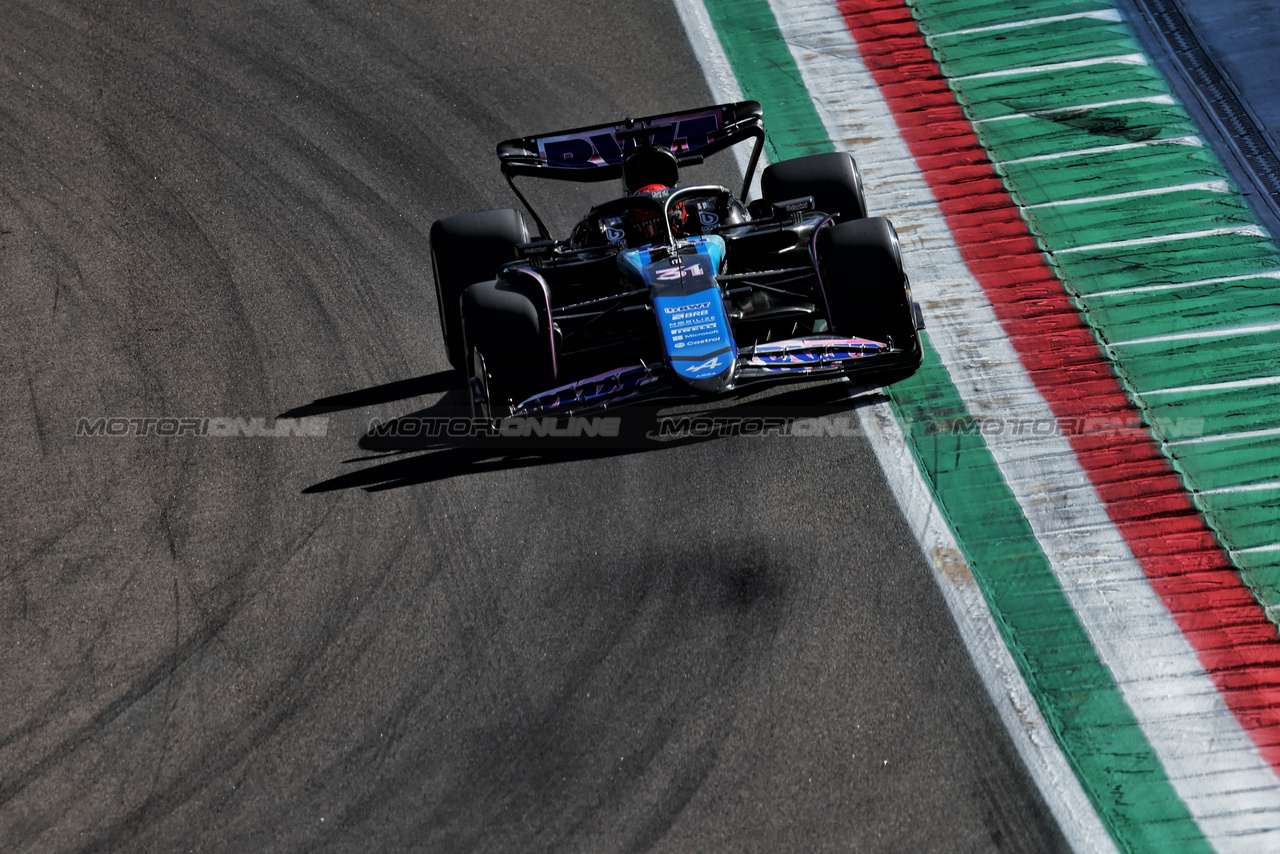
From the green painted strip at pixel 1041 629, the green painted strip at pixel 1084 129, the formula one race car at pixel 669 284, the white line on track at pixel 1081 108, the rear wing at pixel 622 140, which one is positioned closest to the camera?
the green painted strip at pixel 1041 629

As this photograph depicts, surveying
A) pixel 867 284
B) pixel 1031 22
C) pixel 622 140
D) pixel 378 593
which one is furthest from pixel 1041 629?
pixel 1031 22

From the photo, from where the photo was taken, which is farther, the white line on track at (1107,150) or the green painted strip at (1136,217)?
the white line on track at (1107,150)

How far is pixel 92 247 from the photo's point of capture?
1023cm

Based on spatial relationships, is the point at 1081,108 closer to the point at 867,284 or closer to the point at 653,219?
the point at 867,284

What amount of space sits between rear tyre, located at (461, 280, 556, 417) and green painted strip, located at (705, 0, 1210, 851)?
8.52 ft

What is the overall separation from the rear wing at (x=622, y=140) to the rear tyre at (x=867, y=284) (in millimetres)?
1522

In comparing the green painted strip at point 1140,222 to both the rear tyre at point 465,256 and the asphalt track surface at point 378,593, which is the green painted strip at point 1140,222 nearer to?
the asphalt track surface at point 378,593

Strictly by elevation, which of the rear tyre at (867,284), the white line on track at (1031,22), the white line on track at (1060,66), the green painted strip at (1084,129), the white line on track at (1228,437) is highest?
the rear tyre at (867,284)

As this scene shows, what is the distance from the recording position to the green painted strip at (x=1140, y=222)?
26.0ft

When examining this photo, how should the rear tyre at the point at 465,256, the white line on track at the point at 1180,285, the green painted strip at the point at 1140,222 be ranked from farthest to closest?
the white line on track at the point at 1180,285 → the rear tyre at the point at 465,256 → the green painted strip at the point at 1140,222

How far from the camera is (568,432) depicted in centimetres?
847

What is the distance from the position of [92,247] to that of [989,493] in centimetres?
766

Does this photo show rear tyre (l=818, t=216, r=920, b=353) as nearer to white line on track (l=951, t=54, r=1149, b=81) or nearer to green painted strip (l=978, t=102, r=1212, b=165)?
green painted strip (l=978, t=102, r=1212, b=165)

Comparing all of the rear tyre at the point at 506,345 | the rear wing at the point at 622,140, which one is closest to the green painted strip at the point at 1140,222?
the rear wing at the point at 622,140
